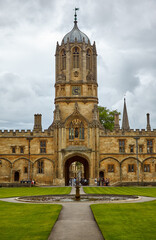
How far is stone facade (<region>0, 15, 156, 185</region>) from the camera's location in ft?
161

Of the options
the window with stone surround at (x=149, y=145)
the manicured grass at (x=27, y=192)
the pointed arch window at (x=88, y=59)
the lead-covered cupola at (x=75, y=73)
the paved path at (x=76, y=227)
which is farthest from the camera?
the pointed arch window at (x=88, y=59)

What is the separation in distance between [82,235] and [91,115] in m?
39.9

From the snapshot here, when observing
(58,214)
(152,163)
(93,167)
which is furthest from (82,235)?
(152,163)

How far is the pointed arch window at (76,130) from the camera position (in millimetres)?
49719

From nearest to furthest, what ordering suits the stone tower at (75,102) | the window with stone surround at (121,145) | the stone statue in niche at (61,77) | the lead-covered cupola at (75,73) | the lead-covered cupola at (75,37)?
the stone tower at (75,102)
the window with stone surround at (121,145)
the lead-covered cupola at (75,73)
the stone statue in niche at (61,77)
the lead-covered cupola at (75,37)

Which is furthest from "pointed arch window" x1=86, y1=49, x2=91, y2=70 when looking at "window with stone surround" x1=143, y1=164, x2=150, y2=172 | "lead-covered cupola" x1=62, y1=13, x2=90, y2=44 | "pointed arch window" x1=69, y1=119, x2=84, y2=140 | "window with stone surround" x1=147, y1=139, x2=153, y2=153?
"window with stone surround" x1=143, y1=164, x2=150, y2=172

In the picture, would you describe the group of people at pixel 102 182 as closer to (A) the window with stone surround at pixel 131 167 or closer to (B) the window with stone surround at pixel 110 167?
(B) the window with stone surround at pixel 110 167

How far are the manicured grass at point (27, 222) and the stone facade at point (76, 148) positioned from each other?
30784mm

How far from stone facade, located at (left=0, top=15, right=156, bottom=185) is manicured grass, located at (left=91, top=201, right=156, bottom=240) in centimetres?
3038

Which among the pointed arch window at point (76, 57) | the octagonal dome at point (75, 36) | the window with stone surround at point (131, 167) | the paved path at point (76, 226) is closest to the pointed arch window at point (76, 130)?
the window with stone surround at point (131, 167)

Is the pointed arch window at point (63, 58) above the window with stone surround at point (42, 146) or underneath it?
above

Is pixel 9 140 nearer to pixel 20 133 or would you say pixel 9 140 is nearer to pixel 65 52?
pixel 20 133

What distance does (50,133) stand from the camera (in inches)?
1998

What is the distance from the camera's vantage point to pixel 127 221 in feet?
45.0
